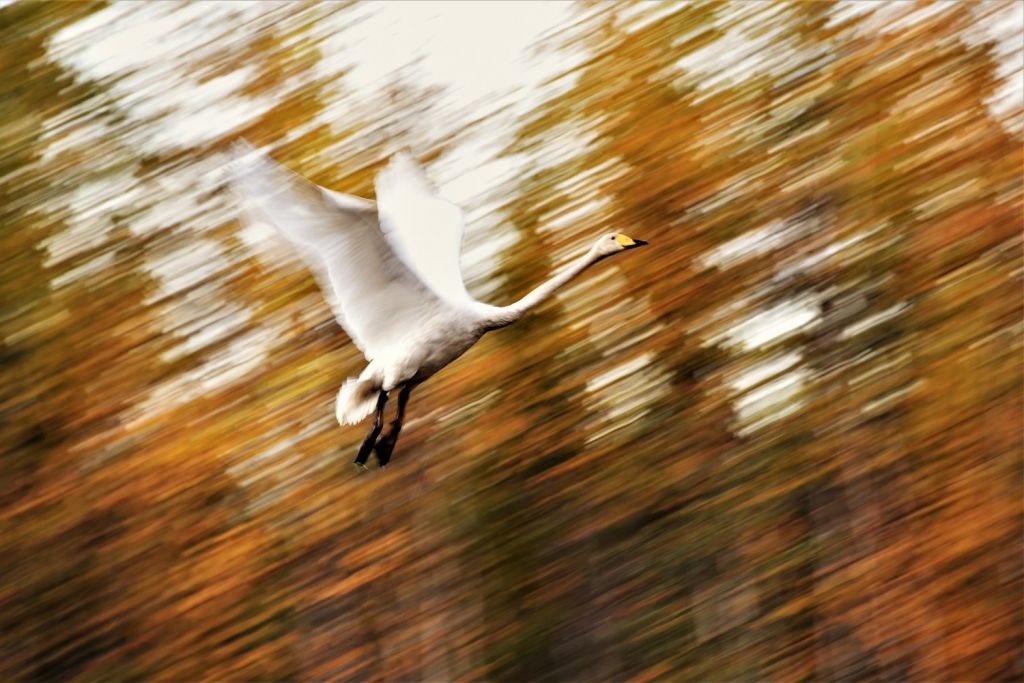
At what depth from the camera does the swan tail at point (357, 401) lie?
9188mm

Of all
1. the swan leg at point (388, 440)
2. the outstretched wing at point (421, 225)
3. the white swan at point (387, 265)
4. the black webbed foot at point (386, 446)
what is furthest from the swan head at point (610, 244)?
the black webbed foot at point (386, 446)

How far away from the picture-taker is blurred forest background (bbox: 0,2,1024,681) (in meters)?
12.9

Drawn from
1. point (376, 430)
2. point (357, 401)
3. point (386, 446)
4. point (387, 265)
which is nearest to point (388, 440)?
point (386, 446)

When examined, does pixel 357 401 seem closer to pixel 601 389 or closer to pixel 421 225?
pixel 421 225

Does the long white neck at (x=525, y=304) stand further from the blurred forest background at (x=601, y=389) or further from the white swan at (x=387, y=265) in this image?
the blurred forest background at (x=601, y=389)

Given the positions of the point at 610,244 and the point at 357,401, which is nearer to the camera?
the point at 357,401

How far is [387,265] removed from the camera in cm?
870

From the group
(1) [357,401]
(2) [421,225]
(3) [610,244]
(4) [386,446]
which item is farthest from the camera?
(4) [386,446]

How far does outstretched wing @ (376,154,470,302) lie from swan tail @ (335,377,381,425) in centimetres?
80

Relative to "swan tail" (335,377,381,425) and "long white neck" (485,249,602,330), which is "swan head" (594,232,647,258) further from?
"swan tail" (335,377,381,425)

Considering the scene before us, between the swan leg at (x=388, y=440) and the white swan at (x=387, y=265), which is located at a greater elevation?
the white swan at (x=387, y=265)

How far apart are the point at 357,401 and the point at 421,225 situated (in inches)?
47.7

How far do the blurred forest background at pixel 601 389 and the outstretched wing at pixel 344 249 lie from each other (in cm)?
349

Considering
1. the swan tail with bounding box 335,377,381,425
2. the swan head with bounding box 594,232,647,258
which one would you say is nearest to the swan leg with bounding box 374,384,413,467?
the swan tail with bounding box 335,377,381,425
